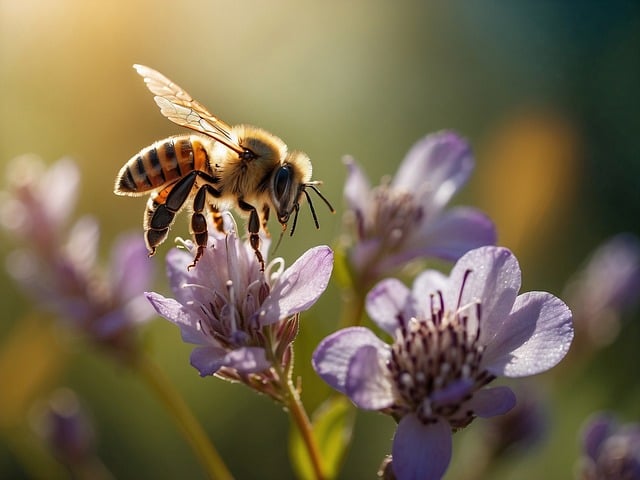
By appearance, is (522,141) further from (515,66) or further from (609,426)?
(609,426)

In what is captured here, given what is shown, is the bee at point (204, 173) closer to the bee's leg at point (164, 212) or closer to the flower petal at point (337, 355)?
the bee's leg at point (164, 212)

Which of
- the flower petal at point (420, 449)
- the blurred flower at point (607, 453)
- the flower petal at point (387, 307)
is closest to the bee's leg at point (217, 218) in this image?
the flower petal at point (387, 307)

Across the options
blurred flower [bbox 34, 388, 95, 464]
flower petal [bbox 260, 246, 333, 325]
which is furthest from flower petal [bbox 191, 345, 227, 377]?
blurred flower [bbox 34, 388, 95, 464]

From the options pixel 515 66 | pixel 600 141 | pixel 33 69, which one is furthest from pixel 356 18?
pixel 33 69

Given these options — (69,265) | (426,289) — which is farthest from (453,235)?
(69,265)

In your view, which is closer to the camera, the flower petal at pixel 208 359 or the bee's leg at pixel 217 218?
the flower petal at pixel 208 359

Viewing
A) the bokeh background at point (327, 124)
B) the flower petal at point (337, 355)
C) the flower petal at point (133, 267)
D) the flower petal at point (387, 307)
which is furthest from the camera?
the bokeh background at point (327, 124)
